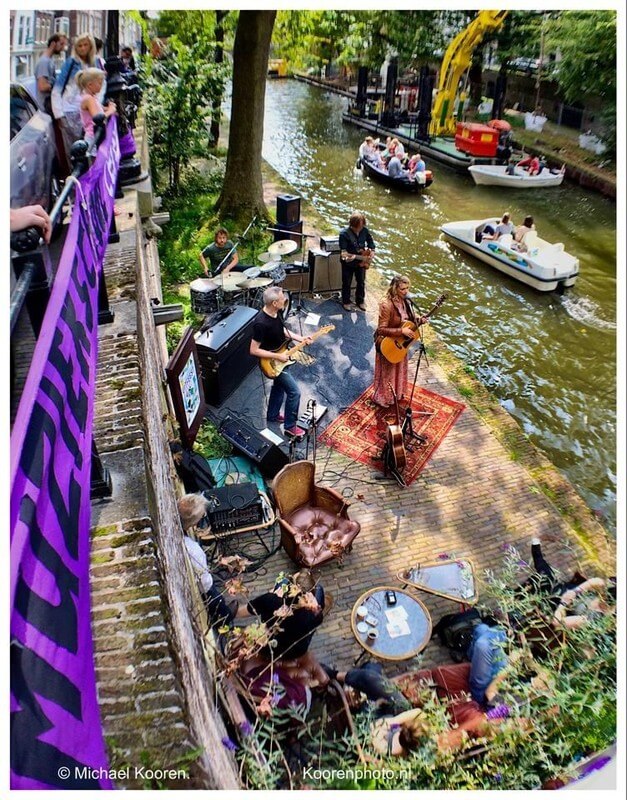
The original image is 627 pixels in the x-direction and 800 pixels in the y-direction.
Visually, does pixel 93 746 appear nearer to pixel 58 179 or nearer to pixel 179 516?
pixel 179 516

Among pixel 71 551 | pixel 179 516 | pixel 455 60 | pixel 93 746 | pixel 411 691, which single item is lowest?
pixel 411 691

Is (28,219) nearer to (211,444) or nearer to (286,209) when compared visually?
(211,444)

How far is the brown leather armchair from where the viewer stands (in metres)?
6.00

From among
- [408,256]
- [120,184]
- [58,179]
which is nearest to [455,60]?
[408,256]

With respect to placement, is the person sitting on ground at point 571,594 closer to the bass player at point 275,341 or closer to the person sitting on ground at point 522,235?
the bass player at point 275,341

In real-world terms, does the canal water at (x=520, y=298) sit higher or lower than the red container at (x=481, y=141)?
lower

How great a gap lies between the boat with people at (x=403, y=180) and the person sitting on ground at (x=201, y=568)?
16631 mm

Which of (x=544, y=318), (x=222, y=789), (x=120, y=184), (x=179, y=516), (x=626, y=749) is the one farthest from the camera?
(x=544, y=318)

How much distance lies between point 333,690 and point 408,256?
41.2 ft

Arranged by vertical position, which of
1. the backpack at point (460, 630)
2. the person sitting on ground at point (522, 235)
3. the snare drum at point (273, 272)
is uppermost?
the person sitting on ground at point (522, 235)

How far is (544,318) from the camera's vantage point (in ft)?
42.2

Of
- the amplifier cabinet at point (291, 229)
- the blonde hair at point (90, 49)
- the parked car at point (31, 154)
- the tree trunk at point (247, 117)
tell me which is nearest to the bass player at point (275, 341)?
A: the parked car at point (31, 154)

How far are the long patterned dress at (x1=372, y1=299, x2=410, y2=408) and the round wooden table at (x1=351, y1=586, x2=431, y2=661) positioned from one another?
3462 mm

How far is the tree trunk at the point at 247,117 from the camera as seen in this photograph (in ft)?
41.3
